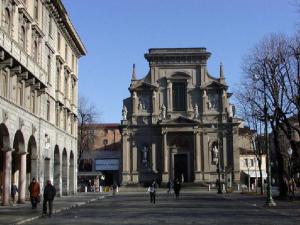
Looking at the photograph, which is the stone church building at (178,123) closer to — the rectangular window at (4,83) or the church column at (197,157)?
the church column at (197,157)

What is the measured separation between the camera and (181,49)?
81438 mm

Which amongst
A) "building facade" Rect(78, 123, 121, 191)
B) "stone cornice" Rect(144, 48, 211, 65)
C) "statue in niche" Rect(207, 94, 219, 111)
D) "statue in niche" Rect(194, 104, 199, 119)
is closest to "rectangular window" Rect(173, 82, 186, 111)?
"statue in niche" Rect(194, 104, 199, 119)

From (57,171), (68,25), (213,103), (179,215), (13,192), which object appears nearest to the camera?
(179,215)

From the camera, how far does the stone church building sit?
7844 cm

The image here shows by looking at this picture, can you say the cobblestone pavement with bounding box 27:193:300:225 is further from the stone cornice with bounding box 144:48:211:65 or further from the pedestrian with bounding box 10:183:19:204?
the stone cornice with bounding box 144:48:211:65

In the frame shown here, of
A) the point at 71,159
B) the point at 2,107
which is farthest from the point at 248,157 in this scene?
the point at 2,107

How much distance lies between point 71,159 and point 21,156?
19.7 m

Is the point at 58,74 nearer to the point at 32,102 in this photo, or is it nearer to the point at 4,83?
the point at 32,102

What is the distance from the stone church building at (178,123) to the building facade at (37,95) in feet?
84.0

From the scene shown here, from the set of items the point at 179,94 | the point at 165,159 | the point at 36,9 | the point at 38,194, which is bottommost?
the point at 38,194

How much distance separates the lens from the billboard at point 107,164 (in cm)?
9850

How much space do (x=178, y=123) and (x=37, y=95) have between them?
1674 inches

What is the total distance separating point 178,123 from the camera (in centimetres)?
7844

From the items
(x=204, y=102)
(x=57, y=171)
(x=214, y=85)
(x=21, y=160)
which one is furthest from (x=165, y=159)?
(x=21, y=160)
